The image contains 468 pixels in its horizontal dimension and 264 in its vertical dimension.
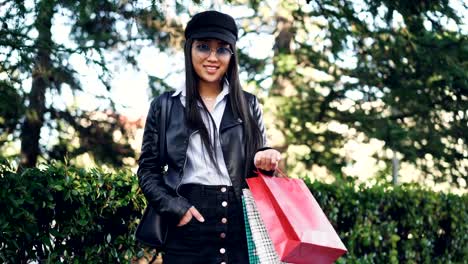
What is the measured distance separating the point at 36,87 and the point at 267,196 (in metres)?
8.01

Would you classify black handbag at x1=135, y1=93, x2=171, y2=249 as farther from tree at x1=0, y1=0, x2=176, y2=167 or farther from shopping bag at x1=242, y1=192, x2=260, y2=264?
tree at x1=0, y1=0, x2=176, y2=167

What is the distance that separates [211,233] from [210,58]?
30.4 inches

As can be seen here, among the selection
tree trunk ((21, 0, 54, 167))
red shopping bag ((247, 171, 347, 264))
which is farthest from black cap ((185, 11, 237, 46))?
tree trunk ((21, 0, 54, 167))

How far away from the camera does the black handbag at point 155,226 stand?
2916mm

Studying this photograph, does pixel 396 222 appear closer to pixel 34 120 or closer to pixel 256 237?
pixel 256 237

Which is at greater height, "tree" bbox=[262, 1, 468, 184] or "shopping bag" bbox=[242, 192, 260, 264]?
"tree" bbox=[262, 1, 468, 184]

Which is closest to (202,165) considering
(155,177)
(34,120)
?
(155,177)

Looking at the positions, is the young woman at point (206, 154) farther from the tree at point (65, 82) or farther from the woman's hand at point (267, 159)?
the tree at point (65, 82)

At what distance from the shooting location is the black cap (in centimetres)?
302

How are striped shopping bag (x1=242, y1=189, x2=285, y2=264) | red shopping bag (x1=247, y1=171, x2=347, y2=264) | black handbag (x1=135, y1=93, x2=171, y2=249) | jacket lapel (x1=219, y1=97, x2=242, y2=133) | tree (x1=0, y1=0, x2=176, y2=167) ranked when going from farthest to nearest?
1. tree (x1=0, y1=0, x2=176, y2=167)
2. jacket lapel (x1=219, y1=97, x2=242, y2=133)
3. black handbag (x1=135, y1=93, x2=171, y2=249)
4. striped shopping bag (x1=242, y1=189, x2=285, y2=264)
5. red shopping bag (x1=247, y1=171, x2=347, y2=264)

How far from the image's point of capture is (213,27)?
303 centimetres

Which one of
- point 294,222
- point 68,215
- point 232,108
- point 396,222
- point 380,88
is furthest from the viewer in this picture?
point 380,88

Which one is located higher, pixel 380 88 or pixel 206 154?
pixel 380 88

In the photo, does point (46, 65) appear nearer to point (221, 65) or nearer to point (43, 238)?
point (43, 238)
